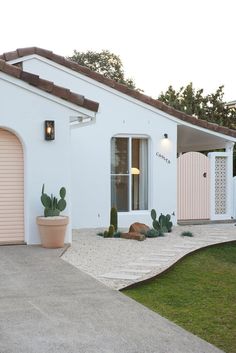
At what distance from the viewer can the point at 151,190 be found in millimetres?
15359

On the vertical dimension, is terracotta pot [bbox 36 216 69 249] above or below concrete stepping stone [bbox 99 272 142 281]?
above

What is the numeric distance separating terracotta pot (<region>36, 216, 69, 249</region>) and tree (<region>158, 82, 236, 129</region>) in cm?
2241

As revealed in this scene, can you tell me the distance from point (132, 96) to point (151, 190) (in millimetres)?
2886

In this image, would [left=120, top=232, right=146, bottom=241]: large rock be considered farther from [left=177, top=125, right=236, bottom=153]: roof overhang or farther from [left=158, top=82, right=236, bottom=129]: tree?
[left=158, top=82, right=236, bottom=129]: tree

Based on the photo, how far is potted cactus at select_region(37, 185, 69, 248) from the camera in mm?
10539

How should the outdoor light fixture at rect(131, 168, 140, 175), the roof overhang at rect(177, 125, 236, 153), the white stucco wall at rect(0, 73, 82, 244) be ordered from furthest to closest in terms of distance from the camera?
the roof overhang at rect(177, 125, 236, 153), the outdoor light fixture at rect(131, 168, 140, 175), the white stucco wall at rect(0, 73, 82, 244)

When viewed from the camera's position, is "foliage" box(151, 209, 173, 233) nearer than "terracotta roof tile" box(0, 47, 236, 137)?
Yes

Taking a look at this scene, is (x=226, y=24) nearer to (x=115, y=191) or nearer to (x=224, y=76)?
(x=115, y=191)

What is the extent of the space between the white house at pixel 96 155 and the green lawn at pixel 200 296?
11.2ft

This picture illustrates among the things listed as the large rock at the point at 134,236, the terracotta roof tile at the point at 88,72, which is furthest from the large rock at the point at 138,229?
the terracotta roof tile at the point at 88,72

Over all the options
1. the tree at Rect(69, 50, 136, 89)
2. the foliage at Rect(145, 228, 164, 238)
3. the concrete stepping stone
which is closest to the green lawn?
the concrete stepping stone

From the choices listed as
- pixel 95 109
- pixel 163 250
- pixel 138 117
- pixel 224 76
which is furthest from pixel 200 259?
pixel 224 76

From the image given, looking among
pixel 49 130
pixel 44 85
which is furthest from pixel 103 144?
pixel 44 85

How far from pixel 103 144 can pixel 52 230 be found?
187 inches
